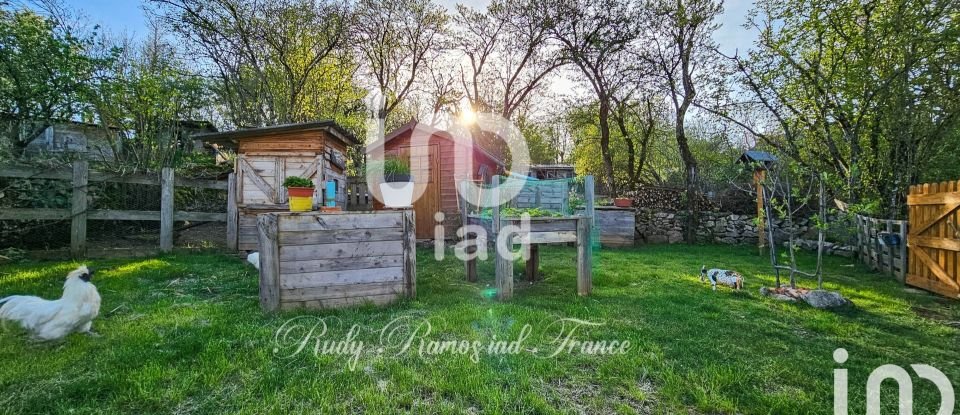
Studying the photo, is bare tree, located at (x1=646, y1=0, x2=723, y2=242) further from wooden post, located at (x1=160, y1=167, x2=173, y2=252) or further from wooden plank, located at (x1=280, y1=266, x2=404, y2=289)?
wooden post, located at (x1=160, y1=167, x2=173, y2=252)

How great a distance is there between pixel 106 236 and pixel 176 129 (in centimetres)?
291

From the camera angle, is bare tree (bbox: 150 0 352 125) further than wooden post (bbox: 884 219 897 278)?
Yes

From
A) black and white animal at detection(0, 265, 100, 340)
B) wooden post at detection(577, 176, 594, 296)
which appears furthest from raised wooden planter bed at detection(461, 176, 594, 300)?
black and white animal at detection(0, 265, 100, 340)

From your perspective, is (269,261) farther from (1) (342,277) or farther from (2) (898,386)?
(2) (898,386)

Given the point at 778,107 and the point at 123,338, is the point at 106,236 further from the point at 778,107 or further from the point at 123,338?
the point at 778,107

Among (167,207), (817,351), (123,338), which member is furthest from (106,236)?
(817,351)

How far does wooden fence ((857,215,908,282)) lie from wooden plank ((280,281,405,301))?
281 inches

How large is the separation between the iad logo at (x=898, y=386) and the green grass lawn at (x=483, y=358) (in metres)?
0.04

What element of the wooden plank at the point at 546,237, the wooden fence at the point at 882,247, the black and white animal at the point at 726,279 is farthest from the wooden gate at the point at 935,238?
the wooden plank at the point at 546,237

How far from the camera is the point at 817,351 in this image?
2.74m

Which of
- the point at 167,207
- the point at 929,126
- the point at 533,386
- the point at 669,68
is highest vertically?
the point at 669,68

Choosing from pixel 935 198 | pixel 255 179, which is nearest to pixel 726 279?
pixel 935 198

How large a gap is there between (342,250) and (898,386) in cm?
422

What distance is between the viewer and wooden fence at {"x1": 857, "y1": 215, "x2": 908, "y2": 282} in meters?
5.40
